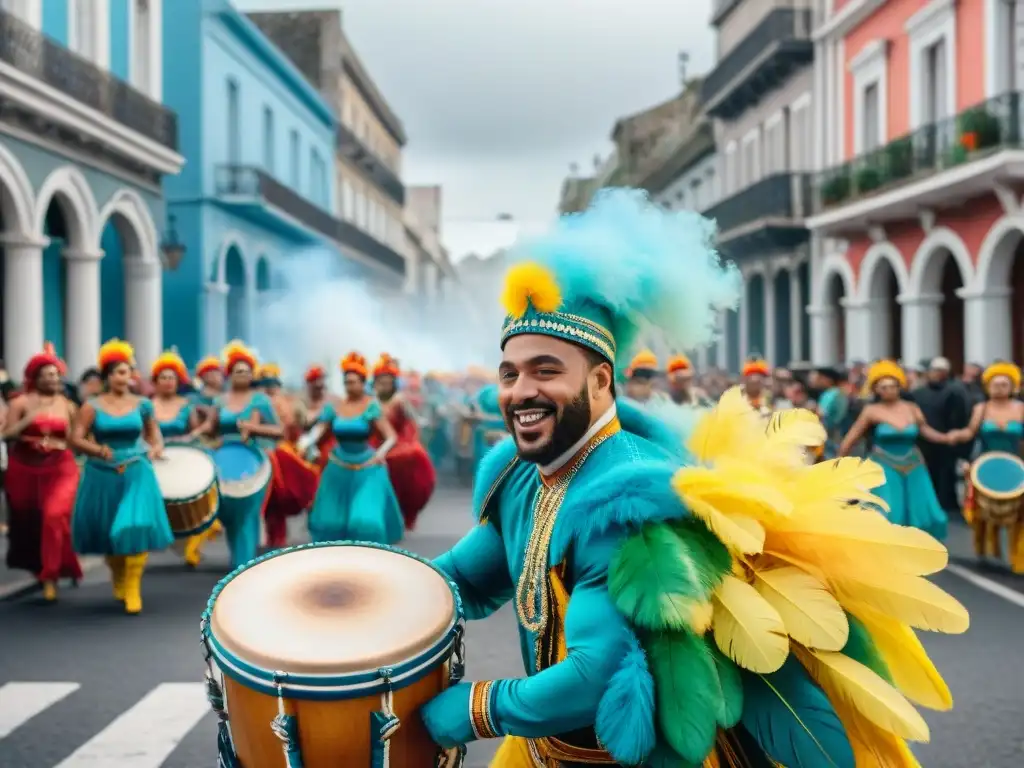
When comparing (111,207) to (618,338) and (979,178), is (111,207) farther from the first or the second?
(618,338)

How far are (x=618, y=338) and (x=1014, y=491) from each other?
328 inches

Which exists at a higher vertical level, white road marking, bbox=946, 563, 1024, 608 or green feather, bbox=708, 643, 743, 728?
green feather, bbox=708, 643, 743, 728

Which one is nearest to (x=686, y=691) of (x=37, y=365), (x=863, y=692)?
(x=863, y=692)

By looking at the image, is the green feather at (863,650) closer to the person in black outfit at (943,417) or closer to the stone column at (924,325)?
A: the person in black outfit at (943,417)


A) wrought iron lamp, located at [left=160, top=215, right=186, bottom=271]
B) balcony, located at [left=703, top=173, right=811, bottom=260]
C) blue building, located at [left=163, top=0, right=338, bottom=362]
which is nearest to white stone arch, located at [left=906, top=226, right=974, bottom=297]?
balcony, located at [left=703, top=173, right=811, bottom=260]

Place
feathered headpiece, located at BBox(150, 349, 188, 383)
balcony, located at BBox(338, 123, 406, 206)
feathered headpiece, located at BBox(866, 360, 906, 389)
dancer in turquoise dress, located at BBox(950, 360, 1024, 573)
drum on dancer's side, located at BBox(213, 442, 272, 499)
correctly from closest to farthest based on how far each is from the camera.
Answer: drum on dancer's side, located at BBox(213, 442, 272, 499) → feathered headpiece, located at BBox(866, 360, 906, 389) → dancer in turquoise dress, located at BBox(950, 360, 1024, 573) → feathered headpiece, located at BBox(150, 349, 188, 383) → balcony, located at BBox(338, 123, 406, 206)

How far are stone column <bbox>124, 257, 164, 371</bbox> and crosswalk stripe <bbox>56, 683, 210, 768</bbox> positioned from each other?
54.7ft

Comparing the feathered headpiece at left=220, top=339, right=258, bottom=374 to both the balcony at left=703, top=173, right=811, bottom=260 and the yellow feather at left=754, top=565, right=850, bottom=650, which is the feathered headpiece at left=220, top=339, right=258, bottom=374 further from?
the balcony at left=703, top=173, right=811, bottom=260

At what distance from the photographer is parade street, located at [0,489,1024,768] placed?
5.58 meters

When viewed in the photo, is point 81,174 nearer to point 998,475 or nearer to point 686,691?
point 998,475

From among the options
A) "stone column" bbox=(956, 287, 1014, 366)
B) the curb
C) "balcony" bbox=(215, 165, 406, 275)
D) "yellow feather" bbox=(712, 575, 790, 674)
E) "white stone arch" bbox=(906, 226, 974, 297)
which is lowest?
the curb

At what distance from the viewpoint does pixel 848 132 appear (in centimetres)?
2641

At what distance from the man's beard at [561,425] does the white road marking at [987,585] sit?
7084mm

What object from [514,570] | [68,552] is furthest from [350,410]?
[514,570]
